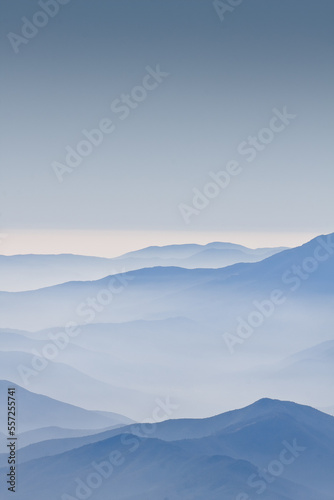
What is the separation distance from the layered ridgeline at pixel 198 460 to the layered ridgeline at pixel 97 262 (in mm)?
1531

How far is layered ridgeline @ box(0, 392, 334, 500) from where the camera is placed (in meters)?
5.95

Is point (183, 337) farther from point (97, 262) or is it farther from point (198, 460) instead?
point (198, 460)

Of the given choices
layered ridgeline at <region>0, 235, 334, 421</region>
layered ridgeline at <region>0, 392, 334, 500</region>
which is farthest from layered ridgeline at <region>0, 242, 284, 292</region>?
layered ridgeline at <region>0, 392, 334, 500</region>

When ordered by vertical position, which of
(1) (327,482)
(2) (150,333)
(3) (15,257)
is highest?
(3) (15,257)

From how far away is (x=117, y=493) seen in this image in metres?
5.98

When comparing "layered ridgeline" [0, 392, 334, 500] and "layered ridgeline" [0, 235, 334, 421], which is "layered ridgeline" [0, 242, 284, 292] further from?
"layered ridgeline" [0, 392, 334, 500]

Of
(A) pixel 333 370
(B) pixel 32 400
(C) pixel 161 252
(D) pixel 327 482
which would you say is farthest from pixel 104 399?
(A) pixel 333 370

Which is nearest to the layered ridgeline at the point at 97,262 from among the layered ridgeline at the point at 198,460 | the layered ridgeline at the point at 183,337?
the layered ridgeline at the point at 183,337

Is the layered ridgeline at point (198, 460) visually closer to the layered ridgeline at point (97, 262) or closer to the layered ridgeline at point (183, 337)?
the layered ridgeline at point (183, 337)

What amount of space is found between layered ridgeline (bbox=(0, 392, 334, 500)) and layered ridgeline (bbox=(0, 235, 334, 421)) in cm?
25

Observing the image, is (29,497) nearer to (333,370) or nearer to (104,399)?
(104,399)

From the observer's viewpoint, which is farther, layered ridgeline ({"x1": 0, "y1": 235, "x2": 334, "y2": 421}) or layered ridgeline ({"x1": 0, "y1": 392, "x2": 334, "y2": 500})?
layered ridgeline ({"x1": 0, "y1": 235, "x2": 334, "y2": 421})

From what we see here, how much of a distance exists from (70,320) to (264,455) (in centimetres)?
333

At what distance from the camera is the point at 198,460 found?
662 centimetres
